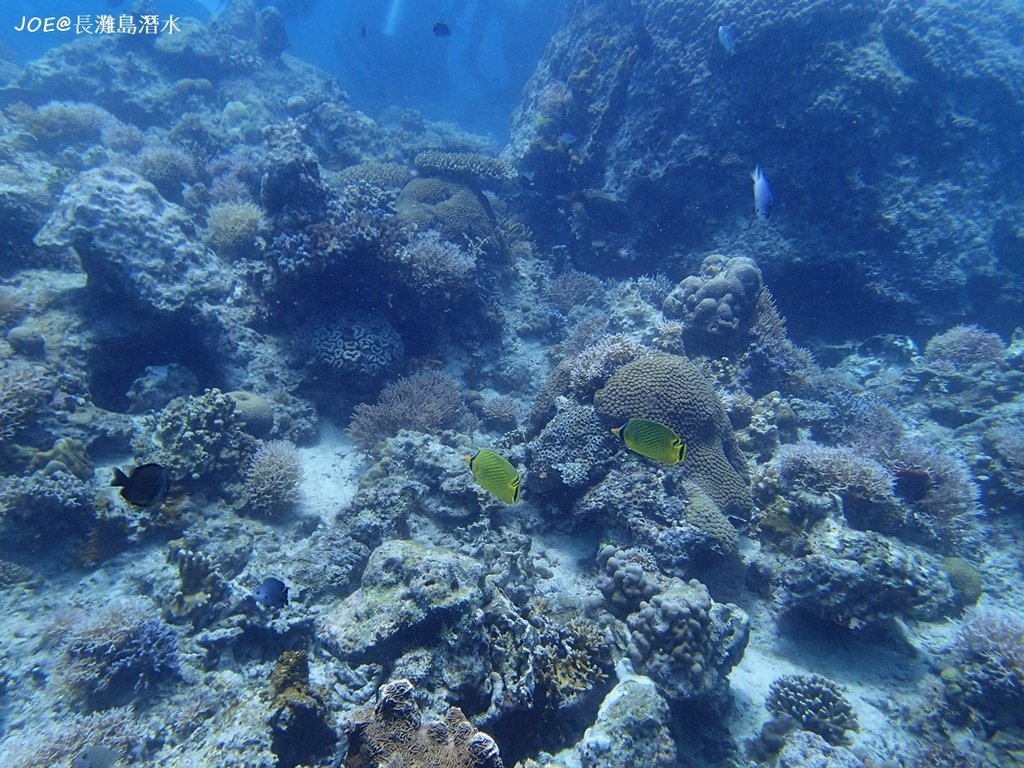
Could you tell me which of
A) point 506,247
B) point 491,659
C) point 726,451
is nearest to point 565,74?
point 506,247

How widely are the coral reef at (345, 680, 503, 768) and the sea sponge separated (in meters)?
2.90

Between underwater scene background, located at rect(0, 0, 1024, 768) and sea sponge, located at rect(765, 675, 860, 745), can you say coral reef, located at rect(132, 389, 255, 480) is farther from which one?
sea sponge, located at rect(765, 675, 860, 745)

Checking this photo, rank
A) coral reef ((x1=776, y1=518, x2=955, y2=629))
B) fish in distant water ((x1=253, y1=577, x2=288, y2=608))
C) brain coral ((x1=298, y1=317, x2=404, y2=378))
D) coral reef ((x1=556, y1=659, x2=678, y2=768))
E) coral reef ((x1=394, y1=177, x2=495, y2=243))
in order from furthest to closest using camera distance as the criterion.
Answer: coral reef ((x1=394, y1=177, x2=495, y2=243)) < brain coral ((x1=298, y1=317, x2=404, y2=378)) < coral reef ((x1=776, y1=518, x2=955, y2=629)) < fish in distant water ((x1=253, y1=577, x2=288, y2=608)) < coral reef ((x1=556, y1=659, x2=678, y2=768))

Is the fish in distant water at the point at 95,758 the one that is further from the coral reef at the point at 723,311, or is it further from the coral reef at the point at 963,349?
the coral reef at the point at 963,349

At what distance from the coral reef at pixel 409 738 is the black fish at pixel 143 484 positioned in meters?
2.05

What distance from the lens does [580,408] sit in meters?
6.17

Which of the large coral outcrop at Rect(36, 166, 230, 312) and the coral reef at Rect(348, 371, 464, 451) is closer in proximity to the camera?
the large coral outcrop at Rect(36, 166, 230, 312)

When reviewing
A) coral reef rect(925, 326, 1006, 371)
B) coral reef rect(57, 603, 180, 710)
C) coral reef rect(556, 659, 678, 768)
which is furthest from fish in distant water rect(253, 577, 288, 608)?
Result: coral reef rect(925, 326, 1006, 371)

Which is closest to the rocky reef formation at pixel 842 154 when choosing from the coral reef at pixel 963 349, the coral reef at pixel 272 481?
the coral reef at pixel 963 349

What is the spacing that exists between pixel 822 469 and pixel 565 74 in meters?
13.0

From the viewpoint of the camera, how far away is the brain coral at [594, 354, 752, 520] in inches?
233

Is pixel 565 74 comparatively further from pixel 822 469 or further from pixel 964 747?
pixel 964 747

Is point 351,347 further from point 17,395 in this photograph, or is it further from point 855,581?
point 855,581

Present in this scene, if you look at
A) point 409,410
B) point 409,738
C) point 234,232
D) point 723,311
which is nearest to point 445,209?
point 234,232
